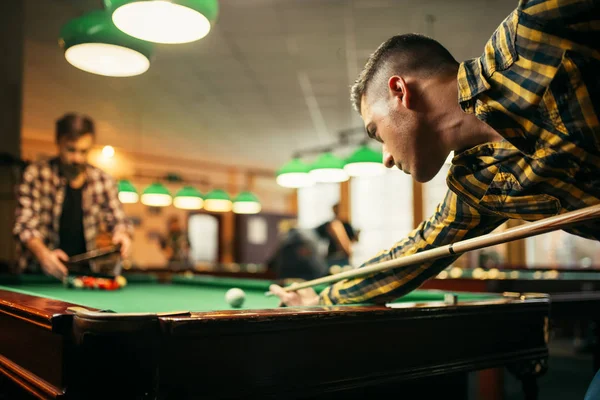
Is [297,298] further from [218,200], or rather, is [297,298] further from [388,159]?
[218,200]

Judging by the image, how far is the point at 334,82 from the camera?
6.12 m

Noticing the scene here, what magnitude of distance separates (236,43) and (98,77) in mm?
2094

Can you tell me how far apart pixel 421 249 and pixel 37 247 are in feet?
8.48

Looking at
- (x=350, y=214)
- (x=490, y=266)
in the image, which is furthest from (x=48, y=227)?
(x=350, y=214)

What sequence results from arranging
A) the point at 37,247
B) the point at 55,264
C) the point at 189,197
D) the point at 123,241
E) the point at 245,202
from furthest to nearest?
the point at 245,202
the point at 189,197
the point at 123,241
the point at 37,247
the point at 55,264

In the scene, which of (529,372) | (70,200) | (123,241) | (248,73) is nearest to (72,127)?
(70,200)

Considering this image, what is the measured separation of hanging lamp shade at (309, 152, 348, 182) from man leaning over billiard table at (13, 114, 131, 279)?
2.40 m

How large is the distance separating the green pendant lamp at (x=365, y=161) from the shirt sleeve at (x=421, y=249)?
3.42 metres

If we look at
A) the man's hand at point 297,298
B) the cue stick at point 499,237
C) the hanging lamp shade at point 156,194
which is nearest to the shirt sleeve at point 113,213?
the man's hand at point 297,298

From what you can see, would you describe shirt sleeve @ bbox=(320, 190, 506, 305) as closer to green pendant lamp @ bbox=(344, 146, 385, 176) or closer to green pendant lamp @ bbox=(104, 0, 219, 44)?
green pendant lamp @ bbox=(104, 0, 219, 44)

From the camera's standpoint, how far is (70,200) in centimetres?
381

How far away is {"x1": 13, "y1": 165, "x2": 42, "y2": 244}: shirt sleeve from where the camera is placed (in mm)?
3434

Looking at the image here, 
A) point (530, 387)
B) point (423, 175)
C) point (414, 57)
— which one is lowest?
point (530, 387)

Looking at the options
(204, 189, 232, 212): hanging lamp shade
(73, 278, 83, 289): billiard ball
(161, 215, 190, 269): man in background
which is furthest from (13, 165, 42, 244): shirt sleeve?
(161, 215, 190, 269): man in background
